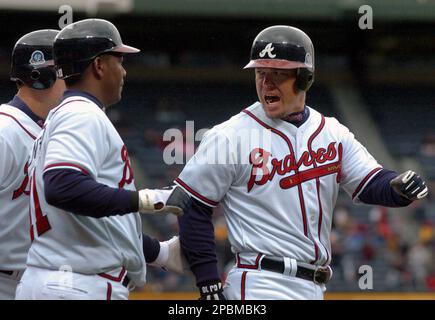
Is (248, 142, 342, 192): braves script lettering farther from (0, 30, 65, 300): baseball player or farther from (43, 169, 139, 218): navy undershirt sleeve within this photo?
(0, 30, 65, 300): baseball player

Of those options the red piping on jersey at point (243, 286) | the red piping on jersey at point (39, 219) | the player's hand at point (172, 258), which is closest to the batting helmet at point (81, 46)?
the red piping on jersey at point (39, 219)

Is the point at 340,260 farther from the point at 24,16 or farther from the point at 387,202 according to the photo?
the point at 387,202

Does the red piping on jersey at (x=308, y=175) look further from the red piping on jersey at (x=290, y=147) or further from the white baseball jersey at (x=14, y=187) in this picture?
the white baseball jersey at (x=14, y=187)

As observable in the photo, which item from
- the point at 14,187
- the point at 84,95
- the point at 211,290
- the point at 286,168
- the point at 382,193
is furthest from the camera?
the point at 382,193

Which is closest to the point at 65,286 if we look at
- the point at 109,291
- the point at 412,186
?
the point at 109,291

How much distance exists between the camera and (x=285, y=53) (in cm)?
414

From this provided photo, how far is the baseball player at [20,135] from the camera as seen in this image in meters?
A: 4.15

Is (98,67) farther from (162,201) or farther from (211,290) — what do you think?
(211,290)

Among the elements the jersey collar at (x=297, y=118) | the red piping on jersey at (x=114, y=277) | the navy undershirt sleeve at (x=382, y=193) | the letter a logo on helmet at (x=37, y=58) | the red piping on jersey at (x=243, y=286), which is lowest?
the red piping on jersey at (x=243, y=286)

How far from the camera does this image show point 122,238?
357 centimetres

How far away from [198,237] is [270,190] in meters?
0.37

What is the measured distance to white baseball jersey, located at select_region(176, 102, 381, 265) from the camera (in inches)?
157
